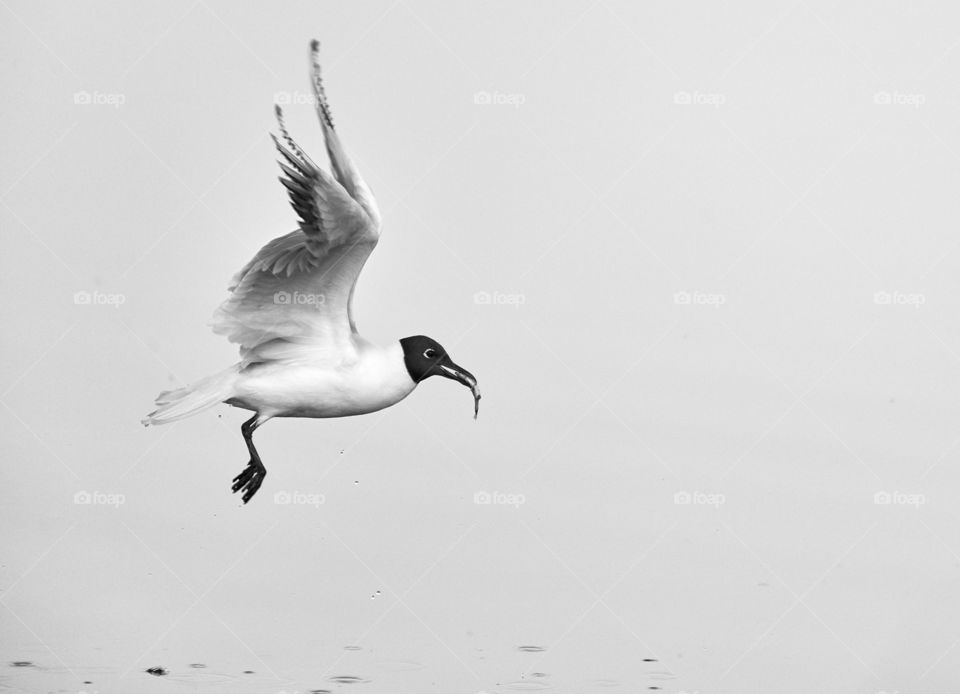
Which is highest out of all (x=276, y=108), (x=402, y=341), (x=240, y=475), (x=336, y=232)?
(x=276, y=108)

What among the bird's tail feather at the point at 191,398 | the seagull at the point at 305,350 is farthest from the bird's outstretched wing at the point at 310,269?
the bird's tail feather at the point at 191,398

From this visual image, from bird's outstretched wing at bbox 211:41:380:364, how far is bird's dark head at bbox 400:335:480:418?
304 millimetres

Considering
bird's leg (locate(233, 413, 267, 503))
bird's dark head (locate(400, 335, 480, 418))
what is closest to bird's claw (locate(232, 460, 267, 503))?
bird's leg (locate(233, 413, 267, 503))

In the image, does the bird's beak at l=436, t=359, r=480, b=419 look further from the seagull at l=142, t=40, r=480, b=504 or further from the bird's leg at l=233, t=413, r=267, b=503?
the bird's leg at l=233, t=413, r=267, b=503

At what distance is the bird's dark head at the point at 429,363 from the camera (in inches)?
315

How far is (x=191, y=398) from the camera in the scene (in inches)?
308

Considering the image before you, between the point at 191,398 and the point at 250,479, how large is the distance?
0.50m

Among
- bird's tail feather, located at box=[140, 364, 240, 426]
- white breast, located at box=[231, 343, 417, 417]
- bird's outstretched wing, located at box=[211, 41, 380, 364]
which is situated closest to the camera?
bird's outstretched wing, located at box=[211, 41, 380, 364]

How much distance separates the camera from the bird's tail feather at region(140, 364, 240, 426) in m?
7.73

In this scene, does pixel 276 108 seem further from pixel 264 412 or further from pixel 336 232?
pixel 264 412

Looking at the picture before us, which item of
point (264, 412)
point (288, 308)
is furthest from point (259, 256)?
point (264, 412)

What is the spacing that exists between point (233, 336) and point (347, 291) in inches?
25.6

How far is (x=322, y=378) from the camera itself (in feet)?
25.8

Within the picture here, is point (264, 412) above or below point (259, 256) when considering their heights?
below
